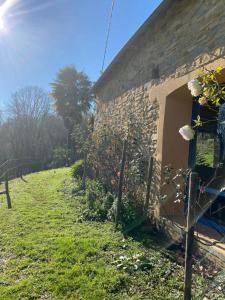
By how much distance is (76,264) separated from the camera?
3.87 m

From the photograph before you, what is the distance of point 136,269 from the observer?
365 centimetres

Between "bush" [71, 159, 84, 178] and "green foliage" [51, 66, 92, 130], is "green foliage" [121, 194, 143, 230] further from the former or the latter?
"green foliage" [51, 66, 92, 130]

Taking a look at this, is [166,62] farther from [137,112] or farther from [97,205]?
[97,205]

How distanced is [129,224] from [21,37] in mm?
6236

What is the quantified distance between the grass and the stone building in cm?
132

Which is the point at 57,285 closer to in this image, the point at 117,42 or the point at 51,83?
the point at 117,42

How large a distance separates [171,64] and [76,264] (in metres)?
3.69

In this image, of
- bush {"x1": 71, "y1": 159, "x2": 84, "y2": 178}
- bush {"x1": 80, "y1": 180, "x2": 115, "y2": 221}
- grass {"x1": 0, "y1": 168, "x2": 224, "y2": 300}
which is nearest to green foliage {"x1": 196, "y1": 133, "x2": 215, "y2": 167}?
grass {"x1": 0, "y1": 168, "x2": 224, "y2": 300}

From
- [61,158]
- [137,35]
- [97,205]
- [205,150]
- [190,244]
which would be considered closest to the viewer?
[190,244]

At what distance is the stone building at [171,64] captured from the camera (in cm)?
417

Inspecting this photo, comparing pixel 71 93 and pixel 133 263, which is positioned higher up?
pixel 71 93

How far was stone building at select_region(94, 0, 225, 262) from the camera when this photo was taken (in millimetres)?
4168

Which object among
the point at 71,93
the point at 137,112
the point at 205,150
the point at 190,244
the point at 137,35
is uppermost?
the point at 71,93

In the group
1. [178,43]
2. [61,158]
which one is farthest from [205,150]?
[61,158]
